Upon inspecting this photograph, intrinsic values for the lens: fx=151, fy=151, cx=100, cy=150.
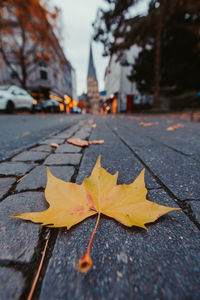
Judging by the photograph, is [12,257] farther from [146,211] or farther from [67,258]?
[146,211]

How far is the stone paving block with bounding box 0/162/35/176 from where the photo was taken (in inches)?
34.3

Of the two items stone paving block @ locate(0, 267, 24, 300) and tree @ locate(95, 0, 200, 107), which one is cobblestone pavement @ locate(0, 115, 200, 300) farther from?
tree @ locate(95, 0, 200, 107)

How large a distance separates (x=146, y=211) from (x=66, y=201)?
259 millimetres

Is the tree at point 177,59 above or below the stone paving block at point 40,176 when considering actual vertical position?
above

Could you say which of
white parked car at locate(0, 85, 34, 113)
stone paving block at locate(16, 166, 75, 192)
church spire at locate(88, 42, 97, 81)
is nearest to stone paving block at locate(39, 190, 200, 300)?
stone paving block at locate(16, 166, 75, 192)

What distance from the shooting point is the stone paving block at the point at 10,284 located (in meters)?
0.30

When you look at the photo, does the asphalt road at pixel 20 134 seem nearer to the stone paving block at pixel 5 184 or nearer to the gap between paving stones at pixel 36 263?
the stone paving block at pixel 5 184

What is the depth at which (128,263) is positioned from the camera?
358 millimetres

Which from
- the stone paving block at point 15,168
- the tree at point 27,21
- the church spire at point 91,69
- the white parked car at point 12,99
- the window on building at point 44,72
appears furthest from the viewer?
the church spire at point 91,69

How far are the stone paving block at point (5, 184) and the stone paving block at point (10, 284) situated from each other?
376 mm

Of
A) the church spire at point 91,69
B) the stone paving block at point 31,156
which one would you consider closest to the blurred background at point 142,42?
the stone paving block at point 31,156

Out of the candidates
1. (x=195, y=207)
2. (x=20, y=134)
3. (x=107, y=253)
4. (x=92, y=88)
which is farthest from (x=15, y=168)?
(x=92, y=88)

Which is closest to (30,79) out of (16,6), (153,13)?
(16,6)

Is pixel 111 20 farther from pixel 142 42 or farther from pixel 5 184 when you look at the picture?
pixel 5 184
